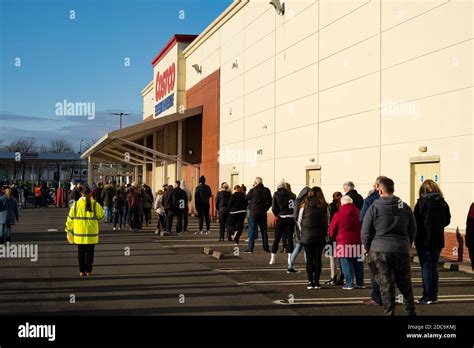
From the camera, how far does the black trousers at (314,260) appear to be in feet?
37.7

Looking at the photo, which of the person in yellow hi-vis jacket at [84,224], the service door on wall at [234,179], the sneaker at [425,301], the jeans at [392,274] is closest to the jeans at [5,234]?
the person in yellow hi-vis jacket at [84,224]

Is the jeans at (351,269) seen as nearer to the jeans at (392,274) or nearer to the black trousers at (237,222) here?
the jeans at (392,274)

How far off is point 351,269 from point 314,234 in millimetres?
850

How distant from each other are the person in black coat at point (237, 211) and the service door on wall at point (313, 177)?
4.09 metres

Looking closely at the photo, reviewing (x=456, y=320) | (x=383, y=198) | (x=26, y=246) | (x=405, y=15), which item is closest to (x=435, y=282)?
(x=456, y=320)

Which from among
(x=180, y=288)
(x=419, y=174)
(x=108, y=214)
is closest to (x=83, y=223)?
(x=180, y=288)

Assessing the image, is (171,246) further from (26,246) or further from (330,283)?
(330,283)

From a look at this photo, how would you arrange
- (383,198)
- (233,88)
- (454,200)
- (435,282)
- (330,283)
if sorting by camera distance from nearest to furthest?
(383,198) → (435,282) → (330,283) → (454,200) → (233,88)

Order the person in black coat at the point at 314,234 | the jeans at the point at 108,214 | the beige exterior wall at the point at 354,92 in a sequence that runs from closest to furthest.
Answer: the person in black coat at the point at 314,234 → the beige exterior wall at the point at 354,92 → the jeans at the point at 108,214

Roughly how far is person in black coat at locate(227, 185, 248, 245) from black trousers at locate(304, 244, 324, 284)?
7223 mm

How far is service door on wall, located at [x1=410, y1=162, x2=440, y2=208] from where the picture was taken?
53.0ft

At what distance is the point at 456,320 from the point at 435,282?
134 centimetres

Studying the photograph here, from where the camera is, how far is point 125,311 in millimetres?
9203

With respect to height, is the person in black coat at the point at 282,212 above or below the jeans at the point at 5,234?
above
